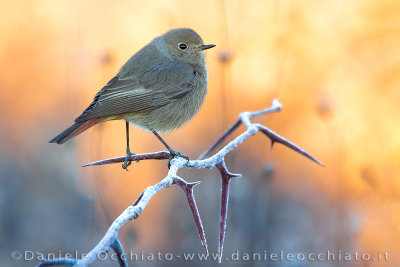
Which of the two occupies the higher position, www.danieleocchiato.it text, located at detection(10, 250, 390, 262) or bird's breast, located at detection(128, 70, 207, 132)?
bird's breast, located at detection(128, 70, 207, 132)

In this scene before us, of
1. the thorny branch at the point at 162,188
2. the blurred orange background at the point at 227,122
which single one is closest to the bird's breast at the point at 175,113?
the blurred orange background at the point at 227,122

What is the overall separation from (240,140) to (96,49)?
4.14m

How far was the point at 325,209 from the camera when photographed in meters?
5.21

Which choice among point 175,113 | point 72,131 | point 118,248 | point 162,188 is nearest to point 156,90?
point 175,113

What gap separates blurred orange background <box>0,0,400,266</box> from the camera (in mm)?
4680

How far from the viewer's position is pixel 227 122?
4609mm

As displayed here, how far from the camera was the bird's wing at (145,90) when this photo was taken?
3076 mm

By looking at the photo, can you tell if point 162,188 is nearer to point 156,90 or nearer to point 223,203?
point 223,203

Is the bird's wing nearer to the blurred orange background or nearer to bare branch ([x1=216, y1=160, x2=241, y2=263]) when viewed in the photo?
the blurred orange background

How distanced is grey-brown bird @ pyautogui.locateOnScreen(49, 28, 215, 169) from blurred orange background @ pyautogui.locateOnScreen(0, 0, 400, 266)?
2.39ft

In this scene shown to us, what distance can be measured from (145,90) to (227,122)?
1449 mm

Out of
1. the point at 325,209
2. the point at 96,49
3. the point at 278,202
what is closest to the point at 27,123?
the point at 96,49

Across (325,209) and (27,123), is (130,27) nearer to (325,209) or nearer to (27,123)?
(27,123)

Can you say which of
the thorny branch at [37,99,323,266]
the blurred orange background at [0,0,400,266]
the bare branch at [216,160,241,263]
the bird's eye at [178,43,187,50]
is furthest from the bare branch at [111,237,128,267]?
the blurred orange background at [0,0,400,266]
